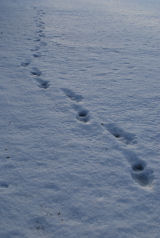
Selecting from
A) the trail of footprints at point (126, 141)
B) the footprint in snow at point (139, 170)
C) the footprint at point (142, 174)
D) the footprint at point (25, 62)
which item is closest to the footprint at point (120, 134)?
the trail of footprints at point (126, 141)

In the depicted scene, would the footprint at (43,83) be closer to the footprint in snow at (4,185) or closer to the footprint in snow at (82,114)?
the footprint in snow at (82,114)

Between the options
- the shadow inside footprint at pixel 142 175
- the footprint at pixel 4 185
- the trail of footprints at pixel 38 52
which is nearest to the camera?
the footprint at pixel 4 185

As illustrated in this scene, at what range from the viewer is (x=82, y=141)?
292 cm

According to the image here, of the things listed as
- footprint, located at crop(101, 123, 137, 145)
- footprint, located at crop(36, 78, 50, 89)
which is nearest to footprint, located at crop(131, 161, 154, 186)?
footprint, located at crop(101, 123, 137, 145)

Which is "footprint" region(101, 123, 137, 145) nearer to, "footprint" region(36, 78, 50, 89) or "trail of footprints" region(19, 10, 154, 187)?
"trail of footprints" region(19, 10, 154, 187)

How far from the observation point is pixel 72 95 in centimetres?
392

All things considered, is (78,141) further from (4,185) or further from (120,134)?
(4,185)

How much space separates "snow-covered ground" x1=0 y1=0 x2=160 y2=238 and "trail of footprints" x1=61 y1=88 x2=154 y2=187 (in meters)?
0.01

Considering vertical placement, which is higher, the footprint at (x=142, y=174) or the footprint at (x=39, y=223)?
the footprint at (x=39, y=223)

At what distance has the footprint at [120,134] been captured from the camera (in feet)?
9.78

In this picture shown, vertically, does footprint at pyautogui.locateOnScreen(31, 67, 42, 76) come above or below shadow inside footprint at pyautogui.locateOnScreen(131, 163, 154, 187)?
above

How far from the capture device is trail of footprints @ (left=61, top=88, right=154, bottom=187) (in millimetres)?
2476

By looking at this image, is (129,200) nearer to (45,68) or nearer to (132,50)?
(45,68)

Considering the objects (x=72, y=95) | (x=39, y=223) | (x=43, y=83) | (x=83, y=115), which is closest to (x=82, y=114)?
(x=83, y=115)
